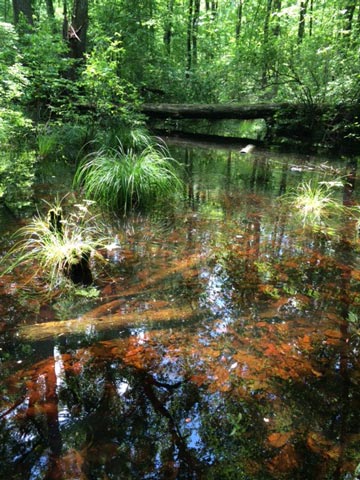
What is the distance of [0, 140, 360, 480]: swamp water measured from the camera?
170 cm

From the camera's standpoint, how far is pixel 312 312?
287 centimetres

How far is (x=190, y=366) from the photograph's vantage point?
2.26m

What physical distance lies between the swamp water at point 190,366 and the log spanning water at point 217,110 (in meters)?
9.76

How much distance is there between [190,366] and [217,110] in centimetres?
1216

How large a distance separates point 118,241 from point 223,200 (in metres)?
2.27

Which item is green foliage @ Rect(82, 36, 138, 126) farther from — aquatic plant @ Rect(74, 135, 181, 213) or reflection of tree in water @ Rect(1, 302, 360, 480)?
reflection of tree in water @ Rect(1, 302, 360, 480)

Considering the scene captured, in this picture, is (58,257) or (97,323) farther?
(58,257)

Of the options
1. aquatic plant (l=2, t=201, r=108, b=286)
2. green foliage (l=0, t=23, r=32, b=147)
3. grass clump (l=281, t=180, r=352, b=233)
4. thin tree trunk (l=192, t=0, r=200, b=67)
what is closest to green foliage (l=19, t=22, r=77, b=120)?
green foliage (l=0, t=23, r=32, b=147)

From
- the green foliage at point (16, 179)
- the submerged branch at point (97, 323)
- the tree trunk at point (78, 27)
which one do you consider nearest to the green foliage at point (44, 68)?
the tree trunk at point (78, 27)

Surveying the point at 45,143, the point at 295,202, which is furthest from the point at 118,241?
the point at 45,143

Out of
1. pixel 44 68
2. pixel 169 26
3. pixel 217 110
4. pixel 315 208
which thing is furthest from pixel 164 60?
pixel 315 208

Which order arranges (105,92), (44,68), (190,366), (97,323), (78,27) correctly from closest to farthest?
(190,366)
(97,323)
(44,68)
(105,92)
(78,27)

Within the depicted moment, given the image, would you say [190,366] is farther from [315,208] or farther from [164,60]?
[164,60]

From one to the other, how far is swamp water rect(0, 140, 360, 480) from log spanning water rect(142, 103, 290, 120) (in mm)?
9764
